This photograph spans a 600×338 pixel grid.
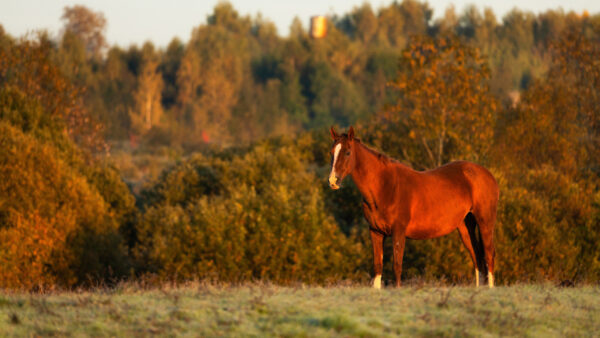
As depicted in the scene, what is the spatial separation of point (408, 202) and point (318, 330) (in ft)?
16.8

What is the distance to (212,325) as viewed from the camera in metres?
9.95

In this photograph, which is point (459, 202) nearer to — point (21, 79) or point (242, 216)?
point (242, 216)

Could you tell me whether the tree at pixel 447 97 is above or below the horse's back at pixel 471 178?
above

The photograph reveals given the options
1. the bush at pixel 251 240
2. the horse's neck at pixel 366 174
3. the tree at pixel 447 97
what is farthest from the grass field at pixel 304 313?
the tree at pixel 447 97

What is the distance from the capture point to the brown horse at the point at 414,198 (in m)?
13.9

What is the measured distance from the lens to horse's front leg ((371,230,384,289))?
45.5ft

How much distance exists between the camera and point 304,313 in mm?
10641

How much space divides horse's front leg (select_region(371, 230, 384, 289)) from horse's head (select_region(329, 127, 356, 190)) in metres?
1.51

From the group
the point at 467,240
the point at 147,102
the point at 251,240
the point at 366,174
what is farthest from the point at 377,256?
the point at 147,102

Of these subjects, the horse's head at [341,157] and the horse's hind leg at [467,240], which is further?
the horse's hind leg at [467,240]

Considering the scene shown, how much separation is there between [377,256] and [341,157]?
6.90ft

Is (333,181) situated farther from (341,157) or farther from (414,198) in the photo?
(414,198)

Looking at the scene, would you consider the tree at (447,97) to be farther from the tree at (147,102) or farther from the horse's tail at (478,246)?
the tree at (147,102)

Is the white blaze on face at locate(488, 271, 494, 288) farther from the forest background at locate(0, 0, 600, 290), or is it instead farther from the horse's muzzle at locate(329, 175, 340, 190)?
the forest background at locate(0, 0, 600, 290)
